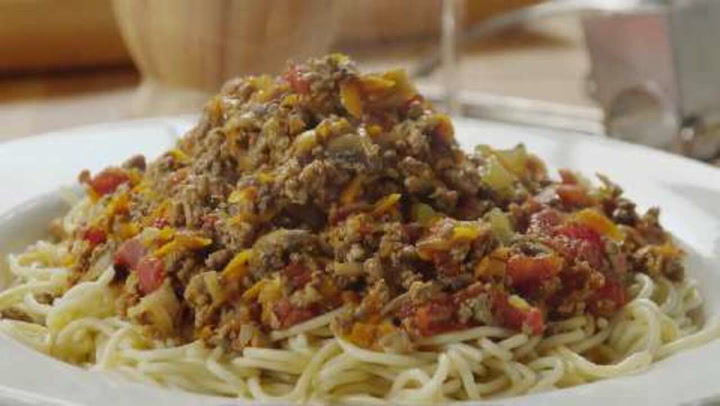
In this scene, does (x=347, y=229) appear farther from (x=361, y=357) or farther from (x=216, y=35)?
(x=216, y=35)

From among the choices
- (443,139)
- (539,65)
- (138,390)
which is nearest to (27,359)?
(138,390)

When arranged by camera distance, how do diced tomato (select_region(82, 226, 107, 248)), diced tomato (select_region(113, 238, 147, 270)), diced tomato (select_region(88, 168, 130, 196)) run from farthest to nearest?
diced tomato (select_region(88, 168, 130, 196))
diced tomato (select_region(82, 226, 107, 248))
diced tomato (select_region(113, 238, 147, 270))

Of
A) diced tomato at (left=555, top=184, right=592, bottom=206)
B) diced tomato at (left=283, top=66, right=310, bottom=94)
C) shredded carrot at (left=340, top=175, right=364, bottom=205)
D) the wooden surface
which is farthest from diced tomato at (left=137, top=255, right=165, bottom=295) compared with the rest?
the wooden surface

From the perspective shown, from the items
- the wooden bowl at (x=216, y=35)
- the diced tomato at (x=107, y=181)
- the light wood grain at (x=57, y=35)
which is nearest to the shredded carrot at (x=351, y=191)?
the diced tomato at (x=107, y=181)

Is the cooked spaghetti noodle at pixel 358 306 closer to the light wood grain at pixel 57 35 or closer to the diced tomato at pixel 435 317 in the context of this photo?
the diced tomato at pixel 435 317

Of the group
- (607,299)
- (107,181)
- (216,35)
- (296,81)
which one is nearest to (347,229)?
(296,81)

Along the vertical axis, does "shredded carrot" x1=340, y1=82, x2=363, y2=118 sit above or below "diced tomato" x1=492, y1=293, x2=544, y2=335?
above

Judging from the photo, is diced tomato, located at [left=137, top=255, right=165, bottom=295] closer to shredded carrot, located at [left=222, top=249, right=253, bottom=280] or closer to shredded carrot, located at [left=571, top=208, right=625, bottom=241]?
shredded carrot, located at [left=222, top=249, right=253, bottom=280]

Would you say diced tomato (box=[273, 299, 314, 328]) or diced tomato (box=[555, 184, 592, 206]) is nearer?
diced tomato (box=[273, 299, 314, 328])
